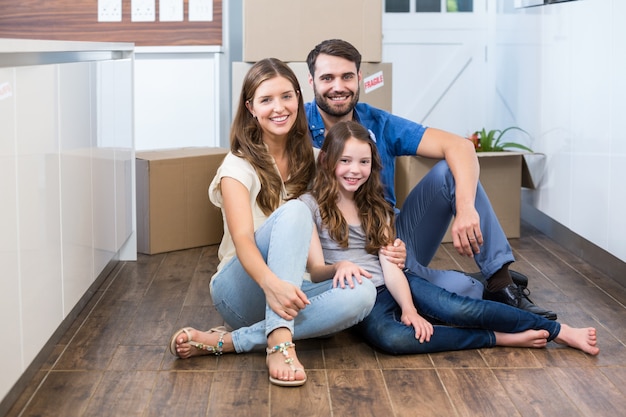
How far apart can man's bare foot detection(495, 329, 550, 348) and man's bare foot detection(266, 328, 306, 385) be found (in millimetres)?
545

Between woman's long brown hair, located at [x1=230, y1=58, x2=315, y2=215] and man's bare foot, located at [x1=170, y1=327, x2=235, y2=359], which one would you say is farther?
woman's long brown hair, located at [x1=230, y1=58, x2=315, y2=215]

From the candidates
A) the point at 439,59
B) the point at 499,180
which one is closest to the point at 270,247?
the point at 499,180

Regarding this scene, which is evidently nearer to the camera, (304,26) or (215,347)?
(215,347)

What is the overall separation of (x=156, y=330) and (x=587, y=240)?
1.66m

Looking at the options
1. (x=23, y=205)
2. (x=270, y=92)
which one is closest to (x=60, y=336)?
(x=23, y=205)

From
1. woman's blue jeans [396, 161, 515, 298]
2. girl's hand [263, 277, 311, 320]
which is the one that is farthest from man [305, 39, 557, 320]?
girl's hand [263, 277, 311, 320]

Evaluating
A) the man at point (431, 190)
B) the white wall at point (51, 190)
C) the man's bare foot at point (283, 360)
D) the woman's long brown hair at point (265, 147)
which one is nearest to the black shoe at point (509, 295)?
the man at point (431, 190)

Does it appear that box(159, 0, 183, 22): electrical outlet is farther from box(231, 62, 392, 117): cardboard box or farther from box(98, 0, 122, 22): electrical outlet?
box(231, 62, 392, 117): cardboard box

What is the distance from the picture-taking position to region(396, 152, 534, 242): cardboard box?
3738mm

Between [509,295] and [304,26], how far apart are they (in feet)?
5.10

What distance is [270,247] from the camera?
84.6 inches

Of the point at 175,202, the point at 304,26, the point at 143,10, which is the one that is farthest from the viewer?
the point at 143,10

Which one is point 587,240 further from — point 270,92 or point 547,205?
point 270,92

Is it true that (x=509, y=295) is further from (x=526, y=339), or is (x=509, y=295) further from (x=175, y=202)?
(x=175, y=202)
